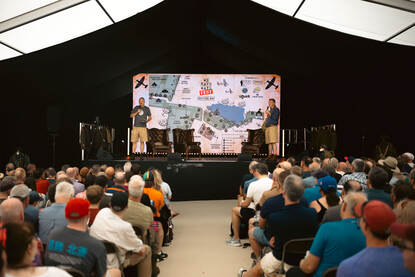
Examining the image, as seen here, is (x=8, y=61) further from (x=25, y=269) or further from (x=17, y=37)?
(x=25, y=269)

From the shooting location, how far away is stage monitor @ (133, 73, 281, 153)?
12.3m

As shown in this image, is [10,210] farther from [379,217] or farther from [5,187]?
[379,217]

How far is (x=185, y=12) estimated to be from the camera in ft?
35.7

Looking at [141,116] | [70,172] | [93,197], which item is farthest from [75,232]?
[141,116]

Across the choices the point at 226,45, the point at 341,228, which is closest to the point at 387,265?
the point at 341,228

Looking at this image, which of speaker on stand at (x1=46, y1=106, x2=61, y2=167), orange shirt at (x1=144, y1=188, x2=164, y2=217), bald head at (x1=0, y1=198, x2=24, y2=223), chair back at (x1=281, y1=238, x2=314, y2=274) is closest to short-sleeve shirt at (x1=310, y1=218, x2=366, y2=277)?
chair back at (x1=281, y1=238, x2=314, y2=274)

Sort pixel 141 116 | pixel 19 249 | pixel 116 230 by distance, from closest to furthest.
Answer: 1. pixel 19 249
2. pixel 116 230
3. pixel 141 116

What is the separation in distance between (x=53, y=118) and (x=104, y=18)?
2627 mm

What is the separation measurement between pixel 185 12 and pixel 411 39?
21.3 feet

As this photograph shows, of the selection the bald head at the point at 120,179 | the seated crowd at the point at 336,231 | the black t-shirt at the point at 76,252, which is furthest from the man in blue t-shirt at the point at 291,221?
the bald head at the point at 120,179

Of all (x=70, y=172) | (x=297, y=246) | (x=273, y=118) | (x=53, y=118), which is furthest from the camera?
(x=273, y=118)

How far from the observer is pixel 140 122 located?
1133 centimetres

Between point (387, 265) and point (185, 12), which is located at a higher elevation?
point (185, 12)

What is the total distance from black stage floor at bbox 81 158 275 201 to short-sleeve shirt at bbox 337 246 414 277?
7299 millimetres
